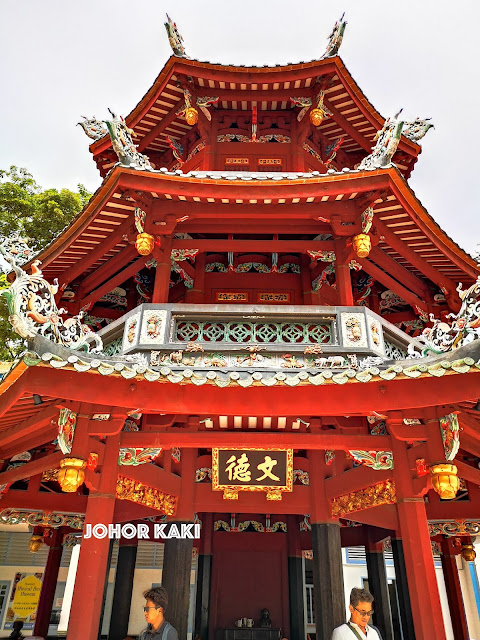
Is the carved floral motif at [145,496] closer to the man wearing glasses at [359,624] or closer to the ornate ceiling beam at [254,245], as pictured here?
the man wearing glasses at [359,624]

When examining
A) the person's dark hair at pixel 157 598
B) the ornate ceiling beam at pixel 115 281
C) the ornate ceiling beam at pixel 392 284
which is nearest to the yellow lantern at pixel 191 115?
the ornate ceiling beam at pixel 115 281

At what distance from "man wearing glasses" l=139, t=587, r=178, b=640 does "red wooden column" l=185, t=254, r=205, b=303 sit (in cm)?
676

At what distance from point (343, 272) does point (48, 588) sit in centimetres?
1159

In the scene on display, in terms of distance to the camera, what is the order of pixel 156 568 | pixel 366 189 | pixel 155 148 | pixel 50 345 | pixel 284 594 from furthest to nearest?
1. pixel 156 568
2. pixel 155 148
3. pixel 284 594
4. pixel 366 189
5. pixel 50 345

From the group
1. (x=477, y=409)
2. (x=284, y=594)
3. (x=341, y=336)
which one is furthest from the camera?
(x=284, y=594)

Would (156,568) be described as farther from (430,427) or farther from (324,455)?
(430,427)

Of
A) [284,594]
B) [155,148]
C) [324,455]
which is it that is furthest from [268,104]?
[284,594]

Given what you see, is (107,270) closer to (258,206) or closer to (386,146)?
(258,206)

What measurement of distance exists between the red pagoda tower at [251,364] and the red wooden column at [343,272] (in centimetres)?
8

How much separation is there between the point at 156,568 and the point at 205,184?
16433mm

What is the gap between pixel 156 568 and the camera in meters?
19.6

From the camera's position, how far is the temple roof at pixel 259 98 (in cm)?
1180

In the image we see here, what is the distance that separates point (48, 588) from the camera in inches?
526


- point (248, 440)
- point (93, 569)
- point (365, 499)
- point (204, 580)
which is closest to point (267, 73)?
point (248, 440)
